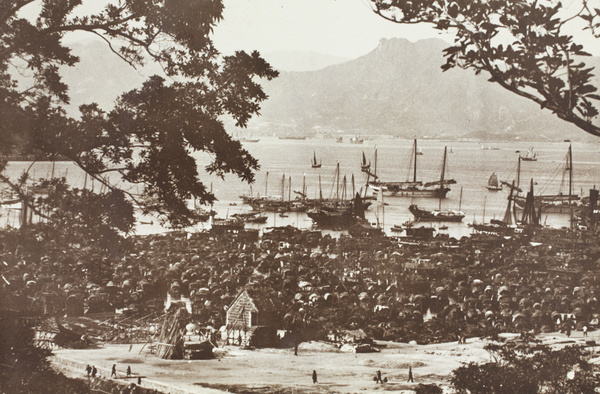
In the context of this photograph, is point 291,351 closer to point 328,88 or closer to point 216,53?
point 216,53

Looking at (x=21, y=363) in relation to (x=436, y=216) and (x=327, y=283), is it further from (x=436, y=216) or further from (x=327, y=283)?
(x=436, y=216)

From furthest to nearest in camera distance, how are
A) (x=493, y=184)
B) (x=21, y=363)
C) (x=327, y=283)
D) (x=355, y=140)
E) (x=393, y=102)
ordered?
(x=355, y=140) → (x=493, y=184) → (x=393, y=102) → (x=327, y=283) → (x=21, y=363)

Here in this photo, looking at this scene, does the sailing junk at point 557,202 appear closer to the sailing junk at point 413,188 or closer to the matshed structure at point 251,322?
the sailing junk at point 413,188

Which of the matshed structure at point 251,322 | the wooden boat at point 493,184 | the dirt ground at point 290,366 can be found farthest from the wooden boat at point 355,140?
the dirt ground at point 290,366

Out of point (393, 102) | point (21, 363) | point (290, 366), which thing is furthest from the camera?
point (393, 102)

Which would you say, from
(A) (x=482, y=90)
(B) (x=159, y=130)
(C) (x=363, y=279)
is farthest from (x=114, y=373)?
(A) (x=482, y=90)

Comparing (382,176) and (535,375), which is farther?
(382,176)

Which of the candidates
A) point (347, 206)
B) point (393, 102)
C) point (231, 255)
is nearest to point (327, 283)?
point (231, 255)
